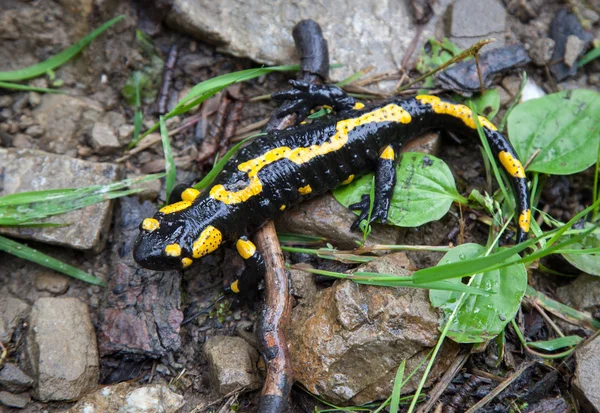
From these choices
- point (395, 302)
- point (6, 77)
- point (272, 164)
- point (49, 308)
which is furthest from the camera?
point (6, 77)

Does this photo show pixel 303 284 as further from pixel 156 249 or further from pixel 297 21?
pixel 297 21

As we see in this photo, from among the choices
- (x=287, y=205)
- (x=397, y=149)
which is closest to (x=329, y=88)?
(x=397, y=149)

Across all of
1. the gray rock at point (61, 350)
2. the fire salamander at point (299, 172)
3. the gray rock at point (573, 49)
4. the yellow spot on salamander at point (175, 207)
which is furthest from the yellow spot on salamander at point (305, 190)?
the gray rock at point (573, 49)

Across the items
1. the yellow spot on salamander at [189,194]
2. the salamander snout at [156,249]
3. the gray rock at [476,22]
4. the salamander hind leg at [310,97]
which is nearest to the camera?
the salamander snout at [156,249]

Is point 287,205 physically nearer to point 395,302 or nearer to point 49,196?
point 395,302

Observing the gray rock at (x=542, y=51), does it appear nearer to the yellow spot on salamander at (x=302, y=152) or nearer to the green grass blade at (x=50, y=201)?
the yellow spot on salamander at (x=302, y=152)

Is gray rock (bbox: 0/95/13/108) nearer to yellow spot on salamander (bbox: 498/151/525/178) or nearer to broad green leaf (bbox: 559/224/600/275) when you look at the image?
yellow spot on salamander (bbox: 498/151/525/178)
